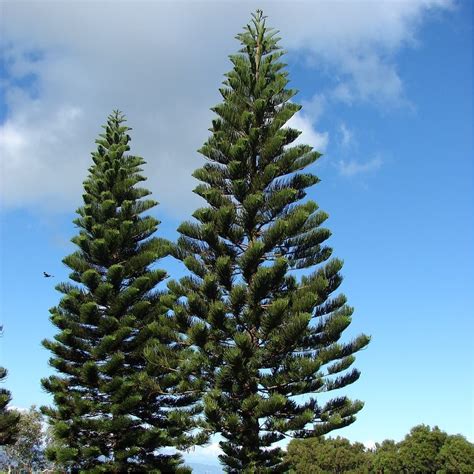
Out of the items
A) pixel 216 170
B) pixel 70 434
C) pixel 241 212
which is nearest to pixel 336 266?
pixel 241 212

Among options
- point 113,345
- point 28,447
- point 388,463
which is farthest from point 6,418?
point 388,463

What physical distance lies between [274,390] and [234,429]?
3.64 ft

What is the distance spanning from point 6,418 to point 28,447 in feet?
76.4

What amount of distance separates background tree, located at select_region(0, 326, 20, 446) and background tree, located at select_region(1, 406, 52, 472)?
1859 centimetres

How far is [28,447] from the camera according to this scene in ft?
118

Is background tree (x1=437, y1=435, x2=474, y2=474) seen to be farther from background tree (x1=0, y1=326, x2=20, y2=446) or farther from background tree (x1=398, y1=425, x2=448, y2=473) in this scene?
background tree (x1=0, y1=326, x2=20, y2=446)

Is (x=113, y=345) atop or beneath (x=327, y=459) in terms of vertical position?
atop

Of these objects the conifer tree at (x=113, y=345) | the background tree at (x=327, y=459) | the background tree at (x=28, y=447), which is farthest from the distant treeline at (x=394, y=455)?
the background tree at (x=28, y=447)

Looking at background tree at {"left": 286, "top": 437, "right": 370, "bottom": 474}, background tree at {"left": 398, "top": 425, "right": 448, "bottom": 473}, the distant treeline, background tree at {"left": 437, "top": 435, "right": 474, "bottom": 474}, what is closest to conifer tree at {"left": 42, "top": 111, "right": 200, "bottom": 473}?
the distant treeline

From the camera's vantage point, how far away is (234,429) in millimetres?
10438

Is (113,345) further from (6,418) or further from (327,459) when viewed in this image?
(327,459)

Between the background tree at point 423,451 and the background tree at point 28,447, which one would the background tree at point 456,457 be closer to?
the background tree at point 423,451

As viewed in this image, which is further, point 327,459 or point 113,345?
point 327,459

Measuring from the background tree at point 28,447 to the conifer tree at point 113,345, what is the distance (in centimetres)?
2238
